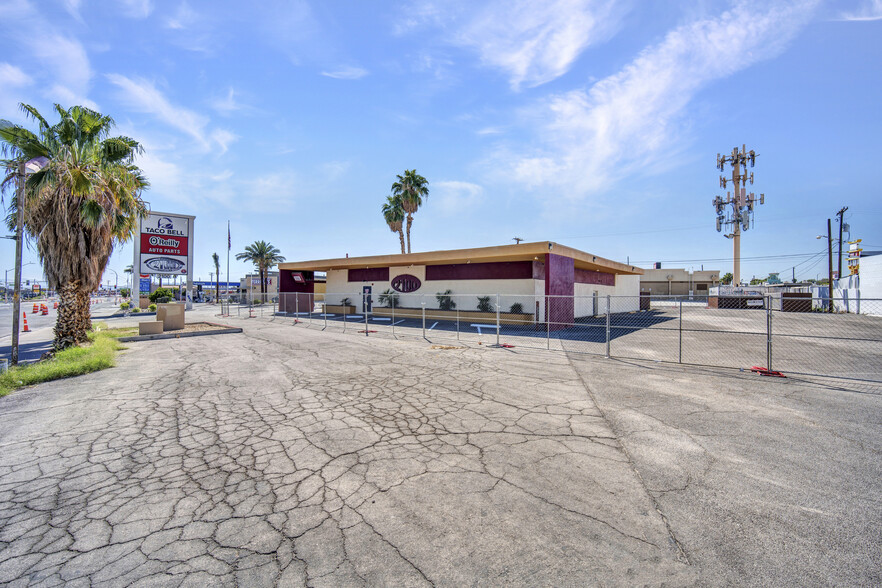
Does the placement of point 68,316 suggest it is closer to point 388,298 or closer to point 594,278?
point 388,298

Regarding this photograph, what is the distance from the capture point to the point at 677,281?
59.2 metres

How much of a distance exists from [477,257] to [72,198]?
55.4ft

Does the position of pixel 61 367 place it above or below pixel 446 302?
below

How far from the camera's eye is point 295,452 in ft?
15.7

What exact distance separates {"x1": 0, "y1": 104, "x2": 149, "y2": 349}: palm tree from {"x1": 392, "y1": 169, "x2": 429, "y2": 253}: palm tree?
24746mm

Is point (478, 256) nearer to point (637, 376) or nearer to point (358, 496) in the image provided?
point (637, 376)

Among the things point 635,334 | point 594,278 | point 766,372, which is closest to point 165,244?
point 594,278

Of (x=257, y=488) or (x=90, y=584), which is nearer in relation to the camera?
(x=90, y=584)

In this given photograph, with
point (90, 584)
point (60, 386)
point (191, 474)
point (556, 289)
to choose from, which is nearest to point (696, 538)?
point (90, 584)

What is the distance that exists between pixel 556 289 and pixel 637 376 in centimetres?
1173

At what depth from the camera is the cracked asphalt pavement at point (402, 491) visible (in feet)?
9.11

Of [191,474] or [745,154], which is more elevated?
[745,154]

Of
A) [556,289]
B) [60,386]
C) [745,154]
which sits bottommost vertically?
[60,386]

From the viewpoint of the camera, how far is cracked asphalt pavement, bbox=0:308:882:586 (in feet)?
9.11
